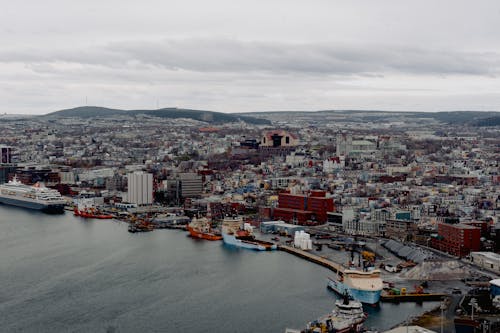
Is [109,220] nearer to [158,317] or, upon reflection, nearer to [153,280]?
[153,280]

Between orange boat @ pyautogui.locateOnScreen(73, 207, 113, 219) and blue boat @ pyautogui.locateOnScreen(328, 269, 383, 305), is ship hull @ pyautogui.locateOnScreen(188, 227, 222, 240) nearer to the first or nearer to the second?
orange boat @ pyautogui.locateOnScreen(73, 207, 113, 219)

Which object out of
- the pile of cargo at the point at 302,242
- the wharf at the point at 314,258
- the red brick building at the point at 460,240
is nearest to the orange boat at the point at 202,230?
the wharf at the point at 314,258

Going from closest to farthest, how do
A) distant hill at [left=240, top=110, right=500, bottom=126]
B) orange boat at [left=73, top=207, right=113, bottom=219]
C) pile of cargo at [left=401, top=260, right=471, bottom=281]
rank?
1. pile of cargo at [left=401, top=260, right=471, bottom=281]
2. orange boat at [left=73, top=207, right=113, bottom=219]
3. distant hill at [left=240, top=110, right=500, bottom=126]

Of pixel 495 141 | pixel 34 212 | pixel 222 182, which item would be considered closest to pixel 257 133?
pixel 495 141

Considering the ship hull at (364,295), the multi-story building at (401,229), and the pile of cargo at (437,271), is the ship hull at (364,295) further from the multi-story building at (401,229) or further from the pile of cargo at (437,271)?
the multi-story building at (401,229)

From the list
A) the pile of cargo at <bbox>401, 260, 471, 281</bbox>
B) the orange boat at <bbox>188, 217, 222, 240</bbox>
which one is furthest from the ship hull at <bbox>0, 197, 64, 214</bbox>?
the pile of cargo at <bbox>401, 260, 471, 281</bbox>

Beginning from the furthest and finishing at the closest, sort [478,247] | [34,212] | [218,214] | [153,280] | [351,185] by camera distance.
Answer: [351,185]
[34,212]
[218,214]
[478,247]
[153,280]

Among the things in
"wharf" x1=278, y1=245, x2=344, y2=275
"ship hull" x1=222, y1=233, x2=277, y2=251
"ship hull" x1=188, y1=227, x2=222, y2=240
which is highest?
"wharf" x1=278, y1=245, x2=344, y2=275
